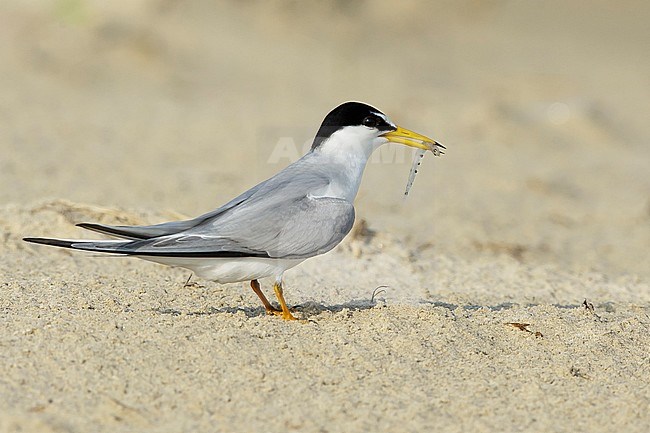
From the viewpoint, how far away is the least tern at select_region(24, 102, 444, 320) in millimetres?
3740

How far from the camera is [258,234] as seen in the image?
3.88m

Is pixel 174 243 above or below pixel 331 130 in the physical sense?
below

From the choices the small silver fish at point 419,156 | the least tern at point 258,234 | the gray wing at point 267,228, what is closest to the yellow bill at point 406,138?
the small silver fish at point 419,156

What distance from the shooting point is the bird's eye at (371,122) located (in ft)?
14.7

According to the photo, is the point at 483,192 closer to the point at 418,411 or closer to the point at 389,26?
the point at 418,411

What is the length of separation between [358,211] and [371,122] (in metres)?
2.41

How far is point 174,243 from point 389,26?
10250mm

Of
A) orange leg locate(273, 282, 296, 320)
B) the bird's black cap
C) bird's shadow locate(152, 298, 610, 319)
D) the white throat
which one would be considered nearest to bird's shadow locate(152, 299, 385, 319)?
bird's shadow locate(152, 298, 610, 319)

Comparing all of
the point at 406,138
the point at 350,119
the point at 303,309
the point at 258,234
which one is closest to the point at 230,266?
the point at 258,234

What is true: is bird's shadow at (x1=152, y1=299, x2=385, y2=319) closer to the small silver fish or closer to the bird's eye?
the small silver fish

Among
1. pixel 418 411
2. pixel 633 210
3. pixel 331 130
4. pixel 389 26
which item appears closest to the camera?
pixel 418 411

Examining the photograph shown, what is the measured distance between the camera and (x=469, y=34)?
13797mm

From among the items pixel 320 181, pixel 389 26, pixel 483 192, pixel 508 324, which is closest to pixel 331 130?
pixel 320 181

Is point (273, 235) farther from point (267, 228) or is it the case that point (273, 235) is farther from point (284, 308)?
point (284, 308)
